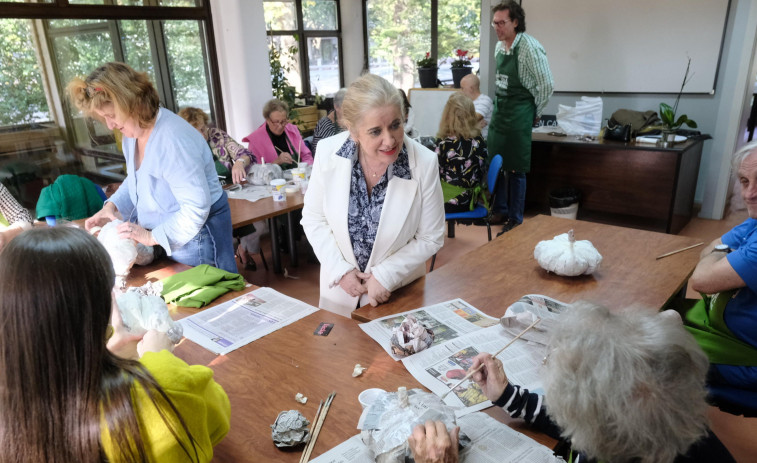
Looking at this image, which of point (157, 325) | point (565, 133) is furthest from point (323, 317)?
point (565, 133)

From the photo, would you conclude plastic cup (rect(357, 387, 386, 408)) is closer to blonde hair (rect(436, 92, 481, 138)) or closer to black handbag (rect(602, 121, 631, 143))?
blonde hair (rect(436, 92, 481, 138))

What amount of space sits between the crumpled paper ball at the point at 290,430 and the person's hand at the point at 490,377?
45 centimetres

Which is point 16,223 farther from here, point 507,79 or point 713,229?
point 713,229

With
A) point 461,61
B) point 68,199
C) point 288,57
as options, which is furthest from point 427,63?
point 68,199

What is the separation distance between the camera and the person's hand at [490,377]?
1.26 meters

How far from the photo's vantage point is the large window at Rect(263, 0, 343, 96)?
20.9ft

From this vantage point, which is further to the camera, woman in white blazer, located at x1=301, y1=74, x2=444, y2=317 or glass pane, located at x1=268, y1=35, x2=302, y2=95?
glass pane, located at x1=268, y1=35, x2=302, y2=95

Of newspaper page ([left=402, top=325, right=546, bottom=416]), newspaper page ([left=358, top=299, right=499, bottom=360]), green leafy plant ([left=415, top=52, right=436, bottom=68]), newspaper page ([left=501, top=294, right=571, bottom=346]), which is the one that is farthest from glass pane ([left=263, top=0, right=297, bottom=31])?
newspaper page ([left=402, top=325, right=546, bottom=416])

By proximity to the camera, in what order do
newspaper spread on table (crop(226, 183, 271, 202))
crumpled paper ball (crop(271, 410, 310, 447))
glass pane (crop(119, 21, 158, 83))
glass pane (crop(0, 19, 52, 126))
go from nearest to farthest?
crumpled paper ball (crop(271, 410, 310, 447)) < newspaper spread on table (crop(226, 183, 271, 202)) < glass pane (crop(0, 19, 52, 126)) < glass pane (crop(119, 21, 158, 83))

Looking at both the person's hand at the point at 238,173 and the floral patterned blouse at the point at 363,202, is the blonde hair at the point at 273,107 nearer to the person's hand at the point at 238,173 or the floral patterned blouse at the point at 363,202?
the person's hand at the point at 238,173

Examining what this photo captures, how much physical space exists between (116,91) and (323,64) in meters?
5.42

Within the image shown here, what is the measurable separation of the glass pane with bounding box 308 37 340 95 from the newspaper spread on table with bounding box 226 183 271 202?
356 centimetres

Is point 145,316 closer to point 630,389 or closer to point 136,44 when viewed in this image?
point 630,389

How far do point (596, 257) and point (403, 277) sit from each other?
80 centimetres
